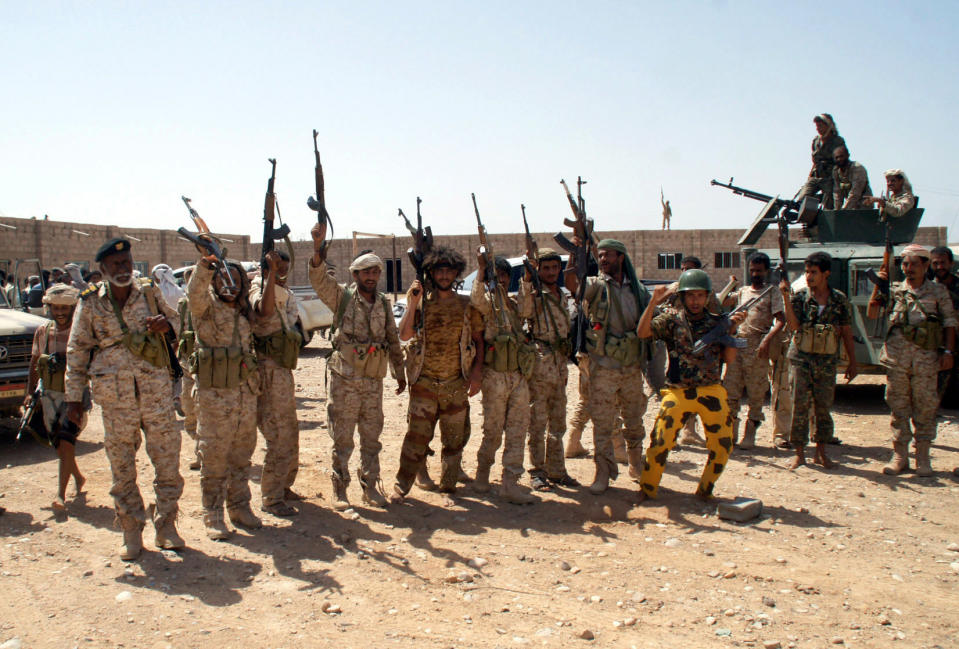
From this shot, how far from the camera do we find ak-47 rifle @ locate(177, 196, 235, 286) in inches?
170

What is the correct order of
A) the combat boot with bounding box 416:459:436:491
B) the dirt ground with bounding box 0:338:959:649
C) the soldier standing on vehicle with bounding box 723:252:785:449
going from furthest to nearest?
the soldier standing on vehicle with bounding box 723:252:785:449 < the combat boot with bounding box 416:459:436:491 < the dirt ground with bounding box 0:338:959:649

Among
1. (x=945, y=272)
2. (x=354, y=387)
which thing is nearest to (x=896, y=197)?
(x=945, y=272)

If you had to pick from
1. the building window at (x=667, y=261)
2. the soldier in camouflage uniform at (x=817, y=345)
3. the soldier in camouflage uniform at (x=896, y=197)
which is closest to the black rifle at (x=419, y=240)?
the soldier in camouflage uniform at (x=817, y=345)

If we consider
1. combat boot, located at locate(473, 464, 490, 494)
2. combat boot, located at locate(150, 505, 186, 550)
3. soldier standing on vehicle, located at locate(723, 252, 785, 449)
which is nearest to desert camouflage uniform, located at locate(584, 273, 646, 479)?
combat boot, located at locate(473, 464, 490, 494)

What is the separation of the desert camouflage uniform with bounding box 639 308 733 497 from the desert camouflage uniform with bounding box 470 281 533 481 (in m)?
0.96

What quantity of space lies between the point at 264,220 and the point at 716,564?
365 cm

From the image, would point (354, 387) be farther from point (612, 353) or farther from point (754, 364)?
point (754, 364)

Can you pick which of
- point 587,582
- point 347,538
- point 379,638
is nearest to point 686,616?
point 587,582

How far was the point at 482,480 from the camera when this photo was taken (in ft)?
18.2

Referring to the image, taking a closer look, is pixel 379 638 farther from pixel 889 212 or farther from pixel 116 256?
pixel 889 212

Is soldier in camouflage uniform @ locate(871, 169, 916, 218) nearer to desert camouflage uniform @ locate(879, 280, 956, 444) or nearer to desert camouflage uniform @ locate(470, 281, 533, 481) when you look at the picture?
desert camouflage uniform @ locate(879, 280, 956, 444)

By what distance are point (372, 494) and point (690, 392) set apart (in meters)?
2.40

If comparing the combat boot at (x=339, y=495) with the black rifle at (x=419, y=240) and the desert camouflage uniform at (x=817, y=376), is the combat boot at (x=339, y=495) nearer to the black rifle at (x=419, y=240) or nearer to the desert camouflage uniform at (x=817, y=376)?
the black rifle at (x=419, y=240)

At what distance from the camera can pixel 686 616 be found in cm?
356
